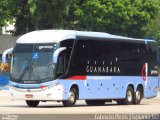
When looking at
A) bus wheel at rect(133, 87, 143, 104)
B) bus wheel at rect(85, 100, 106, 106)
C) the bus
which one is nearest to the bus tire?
the bus

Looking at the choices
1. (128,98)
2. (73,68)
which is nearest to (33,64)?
(73,68)

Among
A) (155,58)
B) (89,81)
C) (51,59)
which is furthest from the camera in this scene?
(155,58)

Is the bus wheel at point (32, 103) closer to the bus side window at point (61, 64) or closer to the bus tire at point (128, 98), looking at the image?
the bus side window at point (61, 64)

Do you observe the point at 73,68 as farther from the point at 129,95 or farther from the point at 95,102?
the point at 129,95

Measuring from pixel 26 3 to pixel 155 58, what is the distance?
34144mm

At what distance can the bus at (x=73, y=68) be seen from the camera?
29.2 meters

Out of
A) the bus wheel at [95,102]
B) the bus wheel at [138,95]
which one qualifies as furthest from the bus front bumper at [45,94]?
the bus wheel at [138,95]

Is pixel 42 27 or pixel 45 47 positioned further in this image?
pixel 42 27

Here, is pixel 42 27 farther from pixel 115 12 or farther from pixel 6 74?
pixel 6 74

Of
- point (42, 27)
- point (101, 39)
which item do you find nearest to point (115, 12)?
point (42, 27)

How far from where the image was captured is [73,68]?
29.9 meters

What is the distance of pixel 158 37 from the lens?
262ft

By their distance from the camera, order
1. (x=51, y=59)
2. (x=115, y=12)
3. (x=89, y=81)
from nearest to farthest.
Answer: (x=51, y=59) < (x=89, y=81) < (x=115, y=12)

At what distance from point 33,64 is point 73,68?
1.77m
